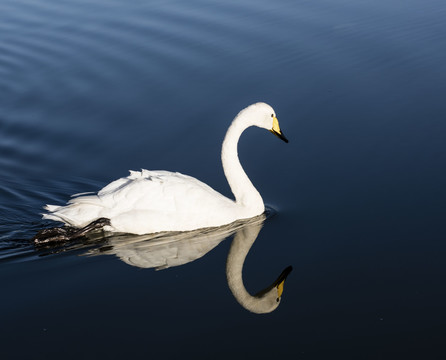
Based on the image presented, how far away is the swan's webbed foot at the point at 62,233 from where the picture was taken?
29.4ft

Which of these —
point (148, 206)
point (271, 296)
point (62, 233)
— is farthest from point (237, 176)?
point (271, 296)

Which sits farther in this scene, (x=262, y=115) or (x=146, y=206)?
(x=262, y=115)

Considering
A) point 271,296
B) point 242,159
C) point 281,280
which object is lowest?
point 271,296

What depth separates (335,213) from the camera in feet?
30.7

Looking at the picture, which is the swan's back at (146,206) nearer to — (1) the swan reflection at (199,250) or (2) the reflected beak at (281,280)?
(1) the swan reflection at (199,250)

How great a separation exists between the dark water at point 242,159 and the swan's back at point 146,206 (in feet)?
1.08

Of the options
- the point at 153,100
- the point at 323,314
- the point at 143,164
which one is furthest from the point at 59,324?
the point at 153,100

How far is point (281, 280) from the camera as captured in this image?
7855mm

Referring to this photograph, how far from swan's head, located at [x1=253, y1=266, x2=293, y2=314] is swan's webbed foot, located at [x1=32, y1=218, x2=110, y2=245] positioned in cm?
252

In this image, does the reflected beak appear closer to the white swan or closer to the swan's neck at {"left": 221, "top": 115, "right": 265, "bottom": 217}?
the white swan

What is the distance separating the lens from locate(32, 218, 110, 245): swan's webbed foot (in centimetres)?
896

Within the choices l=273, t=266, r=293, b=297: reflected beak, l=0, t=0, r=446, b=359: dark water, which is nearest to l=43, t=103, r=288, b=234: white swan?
l=0, t=0, r=446, b=359: dark water

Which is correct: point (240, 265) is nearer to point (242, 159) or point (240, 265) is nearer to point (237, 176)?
point (237, 176)

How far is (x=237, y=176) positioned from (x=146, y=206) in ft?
4.87
